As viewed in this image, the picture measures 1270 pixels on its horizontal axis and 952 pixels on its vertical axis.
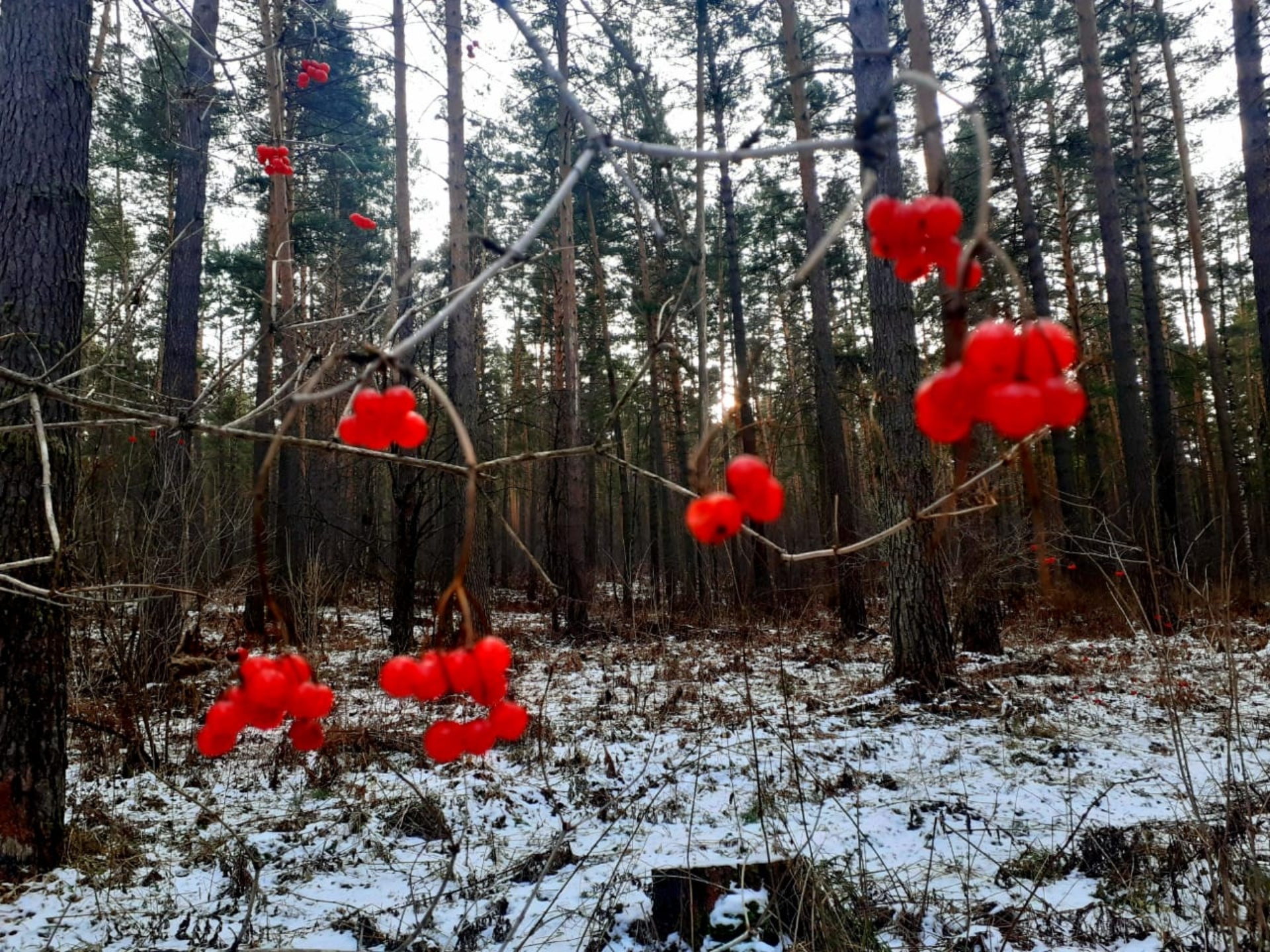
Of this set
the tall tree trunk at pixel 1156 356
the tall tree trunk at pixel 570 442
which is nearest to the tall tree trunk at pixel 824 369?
the tall tree trunk at pixel 570 442

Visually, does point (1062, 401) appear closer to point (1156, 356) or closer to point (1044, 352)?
point (1044, 352)

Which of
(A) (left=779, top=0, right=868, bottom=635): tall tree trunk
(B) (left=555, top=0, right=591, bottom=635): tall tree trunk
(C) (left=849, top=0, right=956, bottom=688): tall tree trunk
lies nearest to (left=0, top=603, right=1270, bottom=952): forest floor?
(C) (left=849, top=0, right=956, bottom=688): tall tree trunk

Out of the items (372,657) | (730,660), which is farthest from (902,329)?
(372,657)

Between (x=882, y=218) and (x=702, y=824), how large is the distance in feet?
12.9

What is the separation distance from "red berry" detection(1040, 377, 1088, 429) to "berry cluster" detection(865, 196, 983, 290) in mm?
226

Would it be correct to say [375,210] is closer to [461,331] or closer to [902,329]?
[461,331]

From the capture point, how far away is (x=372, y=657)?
28.1ft

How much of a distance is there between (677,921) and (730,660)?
5.52m

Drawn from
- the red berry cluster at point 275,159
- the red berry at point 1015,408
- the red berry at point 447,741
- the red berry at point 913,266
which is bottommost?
the red berry at point 447,741

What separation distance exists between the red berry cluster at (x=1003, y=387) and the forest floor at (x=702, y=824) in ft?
5.50

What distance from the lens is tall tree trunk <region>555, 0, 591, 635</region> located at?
34.8ft

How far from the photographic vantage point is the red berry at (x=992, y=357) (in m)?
0.60

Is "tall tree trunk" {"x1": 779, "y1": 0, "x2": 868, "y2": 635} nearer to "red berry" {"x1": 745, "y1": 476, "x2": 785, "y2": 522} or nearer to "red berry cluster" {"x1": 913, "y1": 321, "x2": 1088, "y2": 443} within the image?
"red berry" {"x1": 745, "y1": 476, "x2": 785, "y2": 522}

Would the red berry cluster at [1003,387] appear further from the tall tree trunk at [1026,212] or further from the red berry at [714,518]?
the tall tree trunk at [1026,212]
